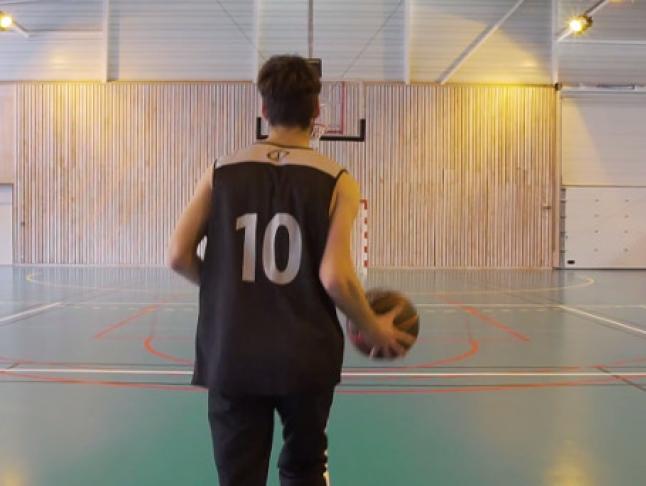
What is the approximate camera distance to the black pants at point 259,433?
1.89 m

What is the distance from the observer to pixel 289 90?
1846mm

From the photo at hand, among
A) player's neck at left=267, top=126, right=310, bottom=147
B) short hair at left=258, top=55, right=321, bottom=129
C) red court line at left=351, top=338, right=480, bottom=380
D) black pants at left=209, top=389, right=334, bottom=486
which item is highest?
short hair at left=258, top=55, right=321, bottom=129

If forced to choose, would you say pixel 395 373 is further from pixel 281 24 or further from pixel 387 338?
pixel 281 24

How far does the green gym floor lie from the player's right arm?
1452 mm

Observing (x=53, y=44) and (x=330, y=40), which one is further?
(x=53, y=44)

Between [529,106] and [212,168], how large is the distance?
70.0 ft

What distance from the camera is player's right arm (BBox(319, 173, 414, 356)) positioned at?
5.89 ft

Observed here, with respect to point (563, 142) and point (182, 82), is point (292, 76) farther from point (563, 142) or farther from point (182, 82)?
point (563, 142)

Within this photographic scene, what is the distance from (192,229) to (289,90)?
53cm

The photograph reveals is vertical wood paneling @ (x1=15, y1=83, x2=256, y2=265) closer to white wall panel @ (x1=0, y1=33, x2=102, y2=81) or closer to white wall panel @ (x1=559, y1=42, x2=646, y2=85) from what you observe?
white wall panel @ (x1=0, y1=33, x2=102, y2=81)

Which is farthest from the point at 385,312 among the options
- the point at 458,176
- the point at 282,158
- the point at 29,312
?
the point at 458,176

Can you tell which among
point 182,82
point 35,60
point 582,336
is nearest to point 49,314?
point 582,336

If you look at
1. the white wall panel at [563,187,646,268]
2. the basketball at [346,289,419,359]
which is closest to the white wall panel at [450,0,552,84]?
the white wall panel at [563,187,646,268]

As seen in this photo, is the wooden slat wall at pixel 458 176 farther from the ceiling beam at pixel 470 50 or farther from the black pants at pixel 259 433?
the black pants at pixel 259 433
